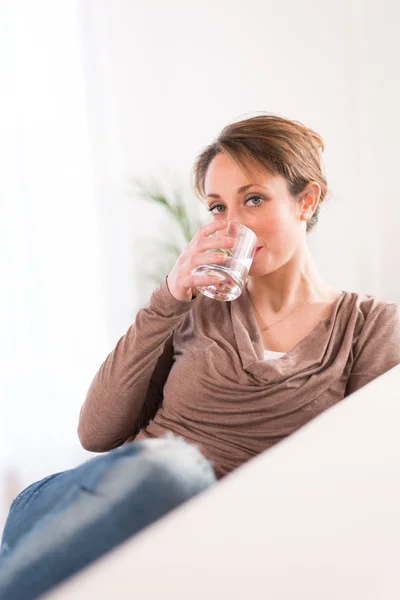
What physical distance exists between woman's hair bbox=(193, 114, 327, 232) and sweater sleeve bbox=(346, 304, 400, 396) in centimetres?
34

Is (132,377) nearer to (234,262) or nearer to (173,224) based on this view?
(234,262)

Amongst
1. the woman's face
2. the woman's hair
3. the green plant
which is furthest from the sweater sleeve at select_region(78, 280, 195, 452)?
the green plant

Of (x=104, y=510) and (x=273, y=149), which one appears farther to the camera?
(x=273, y=149)

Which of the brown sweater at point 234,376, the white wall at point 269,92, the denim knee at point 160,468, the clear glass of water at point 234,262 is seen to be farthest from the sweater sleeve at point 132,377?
the white wall at point 269,92

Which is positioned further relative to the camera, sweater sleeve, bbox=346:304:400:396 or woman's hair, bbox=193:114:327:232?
woman's hair, bbox=193:114:327:232

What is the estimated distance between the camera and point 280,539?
42 cm

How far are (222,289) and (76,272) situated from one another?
63.3 inches

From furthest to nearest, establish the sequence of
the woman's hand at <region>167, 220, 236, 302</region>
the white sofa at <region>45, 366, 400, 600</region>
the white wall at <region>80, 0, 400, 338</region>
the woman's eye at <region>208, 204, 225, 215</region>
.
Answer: the white wall at <region>80, 0, 400, 338</region>
the woman's eye at <region>208, 204, 225, 215</region>
the woman's hand at <region>167, 220, 236, 302</region>
the white sofa at <region>45, 366, 400, 600</region>

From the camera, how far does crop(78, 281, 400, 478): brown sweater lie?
1301mm

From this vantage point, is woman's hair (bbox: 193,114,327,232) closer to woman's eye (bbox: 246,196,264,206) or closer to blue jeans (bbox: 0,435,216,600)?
woman's eye (bbox: 246,196,264,206)

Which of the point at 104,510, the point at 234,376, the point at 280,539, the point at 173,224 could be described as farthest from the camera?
the point at 173,224

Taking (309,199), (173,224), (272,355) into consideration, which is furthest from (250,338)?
(173,224)

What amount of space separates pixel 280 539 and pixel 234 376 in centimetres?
91

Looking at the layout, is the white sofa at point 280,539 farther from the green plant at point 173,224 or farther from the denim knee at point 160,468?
the green plant at point 173,224
